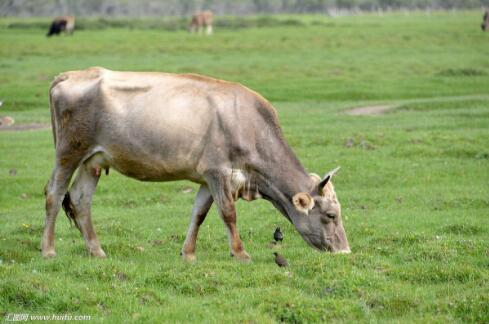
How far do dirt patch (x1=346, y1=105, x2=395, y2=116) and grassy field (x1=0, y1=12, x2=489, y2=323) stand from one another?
0.39m

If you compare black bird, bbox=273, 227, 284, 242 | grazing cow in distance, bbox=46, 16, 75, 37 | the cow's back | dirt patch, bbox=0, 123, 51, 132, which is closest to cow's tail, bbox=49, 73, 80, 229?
the cow's back

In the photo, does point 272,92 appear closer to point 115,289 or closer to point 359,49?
point 359,49

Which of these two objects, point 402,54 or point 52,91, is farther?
point 402,54

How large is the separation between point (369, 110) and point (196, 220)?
1670 cm

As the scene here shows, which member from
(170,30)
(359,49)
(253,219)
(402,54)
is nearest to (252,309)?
(253,219)

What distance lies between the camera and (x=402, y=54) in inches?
1861

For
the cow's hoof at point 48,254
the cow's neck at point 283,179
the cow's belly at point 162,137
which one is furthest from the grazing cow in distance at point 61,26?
the cow's neck at point 283,179

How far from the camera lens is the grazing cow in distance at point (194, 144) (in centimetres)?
1131

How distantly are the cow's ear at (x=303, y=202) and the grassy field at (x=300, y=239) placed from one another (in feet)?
1.98

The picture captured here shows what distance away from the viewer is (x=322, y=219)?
1138 centimetres

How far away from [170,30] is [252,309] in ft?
213

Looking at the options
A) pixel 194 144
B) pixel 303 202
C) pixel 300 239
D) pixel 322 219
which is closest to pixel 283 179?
pixel 303 202

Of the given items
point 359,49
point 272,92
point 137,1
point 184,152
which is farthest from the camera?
point 137,1

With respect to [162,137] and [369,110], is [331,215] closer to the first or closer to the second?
[162,137]
